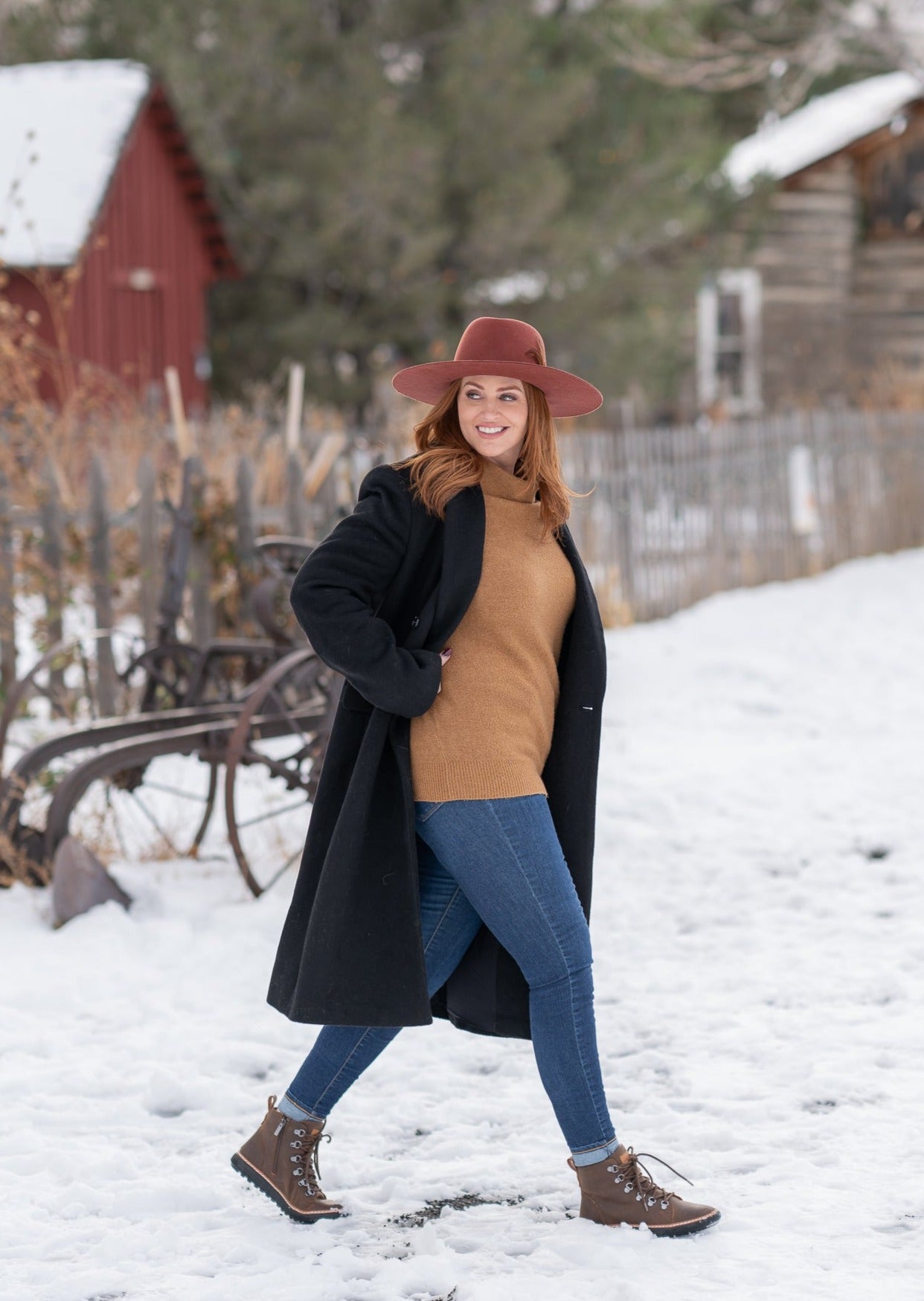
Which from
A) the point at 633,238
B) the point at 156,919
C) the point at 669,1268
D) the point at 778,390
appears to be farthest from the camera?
the point at 778,390

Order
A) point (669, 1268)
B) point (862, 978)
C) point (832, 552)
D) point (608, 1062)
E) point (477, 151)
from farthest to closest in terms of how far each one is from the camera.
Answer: point (477, 151)
point (832, 552)
point (862, 978)
point (608, 1062)
point (669, 1268)

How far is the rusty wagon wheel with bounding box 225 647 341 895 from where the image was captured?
16.5ft

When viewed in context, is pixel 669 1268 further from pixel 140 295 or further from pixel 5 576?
pixel 140 295

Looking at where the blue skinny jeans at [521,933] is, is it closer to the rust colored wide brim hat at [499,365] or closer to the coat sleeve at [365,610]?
the coat sleeve at [365,610]

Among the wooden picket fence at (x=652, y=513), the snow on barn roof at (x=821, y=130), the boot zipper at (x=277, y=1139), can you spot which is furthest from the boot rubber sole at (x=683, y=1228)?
the snow on barn roof at (x=821, y=130)

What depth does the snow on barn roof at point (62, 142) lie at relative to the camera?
14.7 metres

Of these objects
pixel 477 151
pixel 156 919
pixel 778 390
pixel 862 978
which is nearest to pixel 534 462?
pixel 862 978

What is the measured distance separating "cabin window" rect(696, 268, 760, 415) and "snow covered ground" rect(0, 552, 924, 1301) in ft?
48.6

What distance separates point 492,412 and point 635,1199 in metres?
1.56

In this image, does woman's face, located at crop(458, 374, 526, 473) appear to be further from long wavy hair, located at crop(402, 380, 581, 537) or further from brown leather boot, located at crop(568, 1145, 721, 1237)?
brown leather boot, located at crop(568, 1145, 721, 1237)

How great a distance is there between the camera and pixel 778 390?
20.7 meters

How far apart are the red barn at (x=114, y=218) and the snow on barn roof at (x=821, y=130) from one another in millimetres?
6951

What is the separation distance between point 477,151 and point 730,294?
5.67 metres

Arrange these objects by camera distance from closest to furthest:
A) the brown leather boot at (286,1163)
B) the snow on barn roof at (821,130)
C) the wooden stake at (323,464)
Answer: the brown leather boot at (286,1163) < the wooden stake at (323,464) < the snow on barn roof at (821,130)
